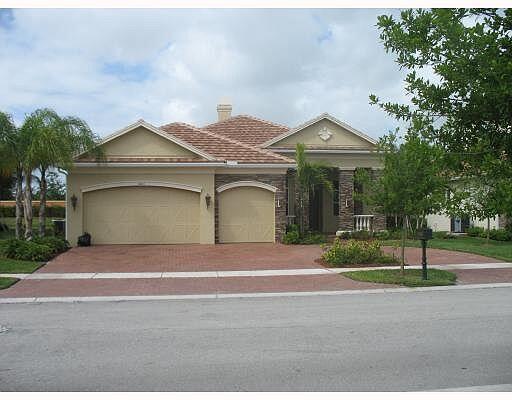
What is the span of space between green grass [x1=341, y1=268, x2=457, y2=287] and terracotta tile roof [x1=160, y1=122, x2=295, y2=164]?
29.6ft

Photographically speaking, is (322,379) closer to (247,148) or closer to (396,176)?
(396,176)

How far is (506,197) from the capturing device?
4582mm

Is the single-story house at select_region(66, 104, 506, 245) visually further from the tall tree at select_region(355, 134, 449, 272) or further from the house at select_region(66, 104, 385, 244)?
the tall tree at select_region(355, 134, 449, 272)

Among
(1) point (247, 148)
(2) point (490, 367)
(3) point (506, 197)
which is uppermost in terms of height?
(1) point (247, 148)

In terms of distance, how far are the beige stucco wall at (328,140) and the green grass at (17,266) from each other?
41.6ft

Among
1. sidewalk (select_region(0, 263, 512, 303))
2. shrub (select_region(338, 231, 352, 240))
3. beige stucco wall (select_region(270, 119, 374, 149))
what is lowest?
sidewalk (select_region(0, 263, 512, 303))

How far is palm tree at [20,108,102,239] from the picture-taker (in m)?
18.4

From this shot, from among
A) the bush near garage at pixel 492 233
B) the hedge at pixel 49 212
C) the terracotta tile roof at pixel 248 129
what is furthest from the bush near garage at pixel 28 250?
the hedge at pixel 49 212

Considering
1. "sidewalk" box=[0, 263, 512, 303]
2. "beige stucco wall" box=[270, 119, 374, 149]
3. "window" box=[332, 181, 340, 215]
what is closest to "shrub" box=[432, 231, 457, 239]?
"window" box=[332, 181, 340, 215]

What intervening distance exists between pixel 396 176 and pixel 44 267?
10126 millimetres

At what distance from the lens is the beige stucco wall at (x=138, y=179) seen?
2147 cm

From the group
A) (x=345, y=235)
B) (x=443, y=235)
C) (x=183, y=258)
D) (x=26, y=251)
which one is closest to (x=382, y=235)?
(x=345, y=235)

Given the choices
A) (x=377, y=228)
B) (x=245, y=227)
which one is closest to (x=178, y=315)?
(x=245, y=227)

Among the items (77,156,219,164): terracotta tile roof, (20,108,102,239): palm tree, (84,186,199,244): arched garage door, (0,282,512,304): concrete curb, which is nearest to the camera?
(0,282,512,304): concrete curb
